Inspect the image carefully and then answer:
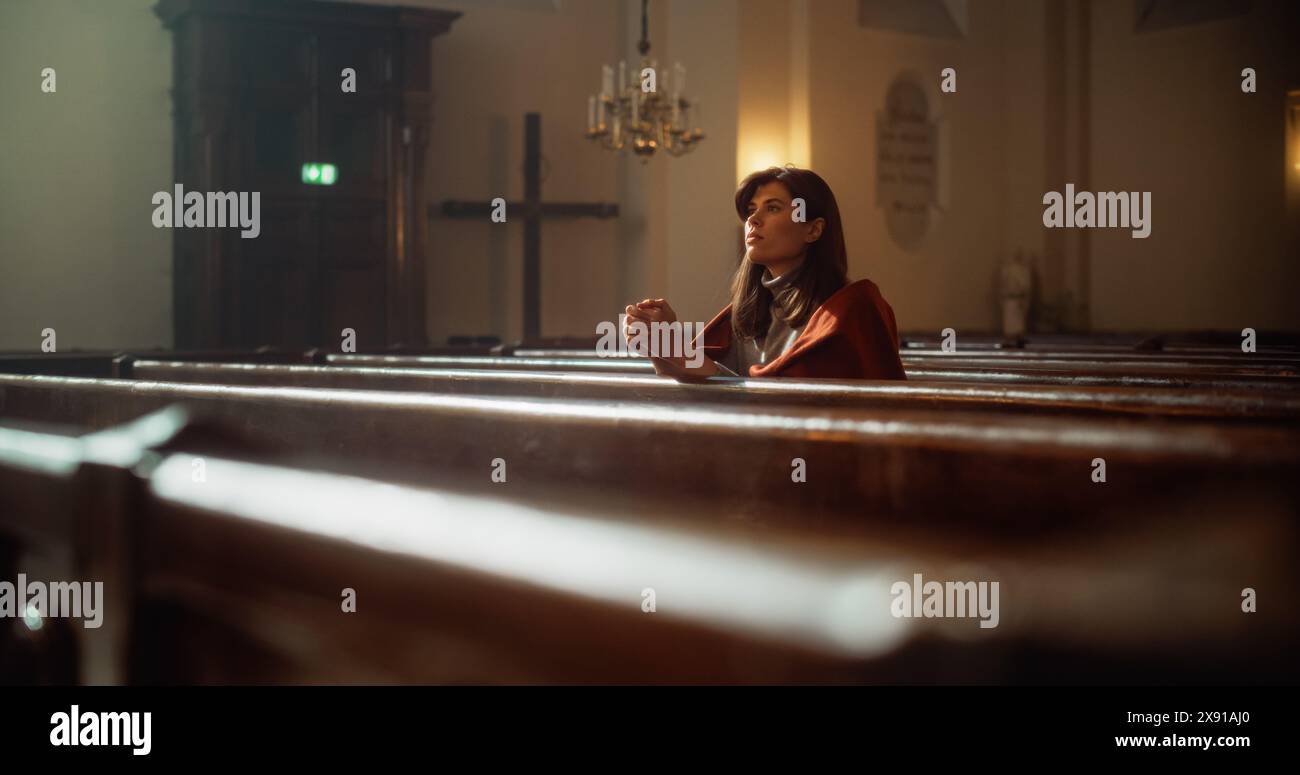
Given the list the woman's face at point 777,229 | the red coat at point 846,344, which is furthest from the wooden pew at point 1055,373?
the woman's face at point 777,229

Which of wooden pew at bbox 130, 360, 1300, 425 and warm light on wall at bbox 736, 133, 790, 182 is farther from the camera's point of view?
warm light on wall at bbox 736, 133, 790, 182

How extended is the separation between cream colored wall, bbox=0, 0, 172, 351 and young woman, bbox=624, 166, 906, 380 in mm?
A: 6087

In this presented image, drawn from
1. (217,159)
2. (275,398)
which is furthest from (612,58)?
(275,398)

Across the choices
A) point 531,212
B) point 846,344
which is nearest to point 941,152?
point 531,212

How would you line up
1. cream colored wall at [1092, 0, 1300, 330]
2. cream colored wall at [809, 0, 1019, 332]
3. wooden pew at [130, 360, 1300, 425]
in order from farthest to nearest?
cream colored wall at [1092, 0, 1300, 330] < cream colored wall at [809, 0, 1019, 332] < wooden pew at [130, 360, 1300, 425]

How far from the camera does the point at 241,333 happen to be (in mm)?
7312

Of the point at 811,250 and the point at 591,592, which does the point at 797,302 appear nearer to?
the point at 811,250

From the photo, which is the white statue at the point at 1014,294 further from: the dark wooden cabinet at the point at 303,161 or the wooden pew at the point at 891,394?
the wooden pew at the point at 891,394

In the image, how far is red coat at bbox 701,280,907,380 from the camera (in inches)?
97.0

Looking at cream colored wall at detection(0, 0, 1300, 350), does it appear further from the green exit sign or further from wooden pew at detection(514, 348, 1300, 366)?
Answer: wooden pew at detection(514, 348, 1300, 366)

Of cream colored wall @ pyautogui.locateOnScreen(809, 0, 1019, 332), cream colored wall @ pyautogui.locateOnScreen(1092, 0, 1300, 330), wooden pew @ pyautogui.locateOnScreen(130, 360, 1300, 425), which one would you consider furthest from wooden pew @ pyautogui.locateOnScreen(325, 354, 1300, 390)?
cream colored wall @ pyautogui.locateOnScreen(1092, 0, 1300, 330)
